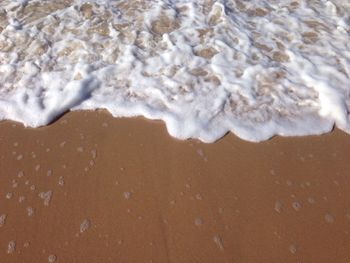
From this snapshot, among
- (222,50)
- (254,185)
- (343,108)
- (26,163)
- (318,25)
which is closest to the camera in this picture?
(254,185)

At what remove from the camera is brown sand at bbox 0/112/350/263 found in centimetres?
243

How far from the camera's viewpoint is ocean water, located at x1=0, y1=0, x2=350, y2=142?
3326 mm

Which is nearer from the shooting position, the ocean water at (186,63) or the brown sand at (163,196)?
the brown sand at (163,196)

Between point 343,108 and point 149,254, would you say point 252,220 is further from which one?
point 343,108

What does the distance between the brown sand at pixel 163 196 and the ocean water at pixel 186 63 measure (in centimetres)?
20

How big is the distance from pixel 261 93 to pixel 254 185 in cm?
107

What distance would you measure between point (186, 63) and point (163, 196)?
1647 mm

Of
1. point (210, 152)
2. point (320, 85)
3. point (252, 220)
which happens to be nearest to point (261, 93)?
point (320, 85)

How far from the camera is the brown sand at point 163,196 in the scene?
2.43 m

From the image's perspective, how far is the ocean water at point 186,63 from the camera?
3.33m

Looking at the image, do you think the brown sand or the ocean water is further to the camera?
the ocean water

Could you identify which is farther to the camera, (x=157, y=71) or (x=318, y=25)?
(x=318, y=25)

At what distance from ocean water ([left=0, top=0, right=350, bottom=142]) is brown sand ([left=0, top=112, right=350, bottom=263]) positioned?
0.20 metres

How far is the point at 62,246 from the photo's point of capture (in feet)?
8.02
